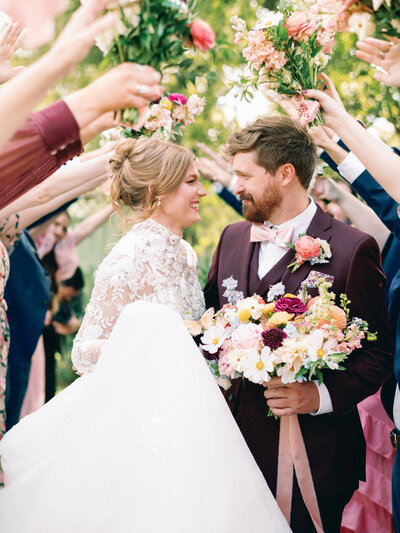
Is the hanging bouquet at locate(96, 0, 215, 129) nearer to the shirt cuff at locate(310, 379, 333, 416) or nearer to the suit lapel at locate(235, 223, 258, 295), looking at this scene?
the suit lapel at locate(235, 223, 258, 295)

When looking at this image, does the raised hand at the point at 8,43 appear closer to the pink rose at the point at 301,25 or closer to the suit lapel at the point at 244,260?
the pink rose at the point at 301,25

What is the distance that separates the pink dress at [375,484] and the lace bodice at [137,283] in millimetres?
1527

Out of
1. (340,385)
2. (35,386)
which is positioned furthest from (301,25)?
(35,386)

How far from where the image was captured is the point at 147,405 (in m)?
2.50

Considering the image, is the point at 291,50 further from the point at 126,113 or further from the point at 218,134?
the point at 218,134

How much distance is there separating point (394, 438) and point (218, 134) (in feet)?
26.1

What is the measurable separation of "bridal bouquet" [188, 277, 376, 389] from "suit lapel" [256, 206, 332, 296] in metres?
0.19

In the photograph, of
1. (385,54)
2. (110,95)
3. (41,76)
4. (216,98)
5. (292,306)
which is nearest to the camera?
(41,76)

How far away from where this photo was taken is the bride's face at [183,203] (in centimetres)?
340

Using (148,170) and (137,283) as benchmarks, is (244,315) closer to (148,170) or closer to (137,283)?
(137,283)

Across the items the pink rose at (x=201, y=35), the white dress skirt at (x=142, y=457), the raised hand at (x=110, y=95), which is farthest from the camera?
the white dress skirt at (x=142, y=457)

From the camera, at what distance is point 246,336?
262cm

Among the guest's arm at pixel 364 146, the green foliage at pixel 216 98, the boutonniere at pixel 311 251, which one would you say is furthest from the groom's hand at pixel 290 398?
the green foliage at pixel 216 98

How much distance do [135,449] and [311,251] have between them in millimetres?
1329
